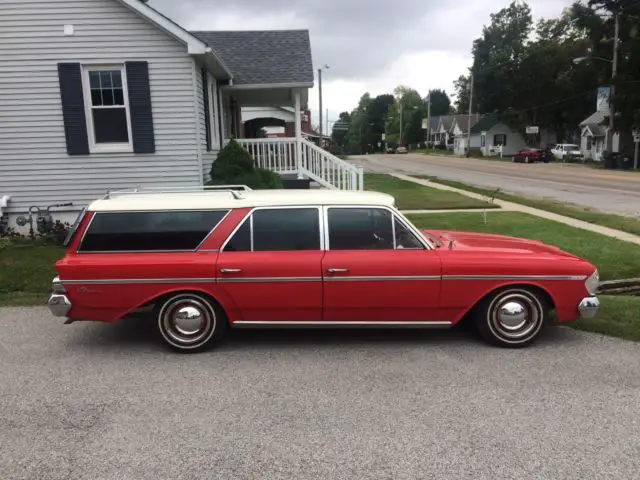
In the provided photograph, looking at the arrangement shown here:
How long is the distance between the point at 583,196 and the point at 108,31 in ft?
51.7

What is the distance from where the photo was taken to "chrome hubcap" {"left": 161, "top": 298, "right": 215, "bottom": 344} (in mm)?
4852

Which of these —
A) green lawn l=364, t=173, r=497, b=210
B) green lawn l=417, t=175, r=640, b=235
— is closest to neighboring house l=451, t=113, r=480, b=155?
green lawn l=364, t=173, r=497, b=210

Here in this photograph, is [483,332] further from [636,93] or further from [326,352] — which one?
[636,93]

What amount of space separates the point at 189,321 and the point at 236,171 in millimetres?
7146

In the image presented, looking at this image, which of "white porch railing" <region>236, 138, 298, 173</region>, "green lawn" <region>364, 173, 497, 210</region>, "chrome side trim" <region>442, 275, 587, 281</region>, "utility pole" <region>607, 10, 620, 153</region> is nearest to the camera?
"chrome side trim" <region>442, 275, 587, 281</region>

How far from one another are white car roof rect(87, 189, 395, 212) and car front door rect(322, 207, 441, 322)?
5.0 inches

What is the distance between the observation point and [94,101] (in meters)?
10.8

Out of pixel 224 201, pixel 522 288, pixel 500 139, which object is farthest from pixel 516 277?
pixel 500 139

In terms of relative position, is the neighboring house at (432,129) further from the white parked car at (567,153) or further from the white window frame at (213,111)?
the white window frame at (213,111)

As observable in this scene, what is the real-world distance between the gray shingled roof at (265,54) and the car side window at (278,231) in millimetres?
9120

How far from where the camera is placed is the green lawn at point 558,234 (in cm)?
777

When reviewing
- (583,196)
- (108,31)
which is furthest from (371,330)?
(583,196)

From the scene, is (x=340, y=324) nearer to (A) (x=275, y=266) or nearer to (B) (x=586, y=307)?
(A) (x=275, y=266)

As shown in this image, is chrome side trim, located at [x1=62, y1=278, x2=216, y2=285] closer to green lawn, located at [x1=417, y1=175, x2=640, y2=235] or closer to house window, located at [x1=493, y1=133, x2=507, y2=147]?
green lawn, located at [x1=417, y1=175, x2=640, y2=235]
